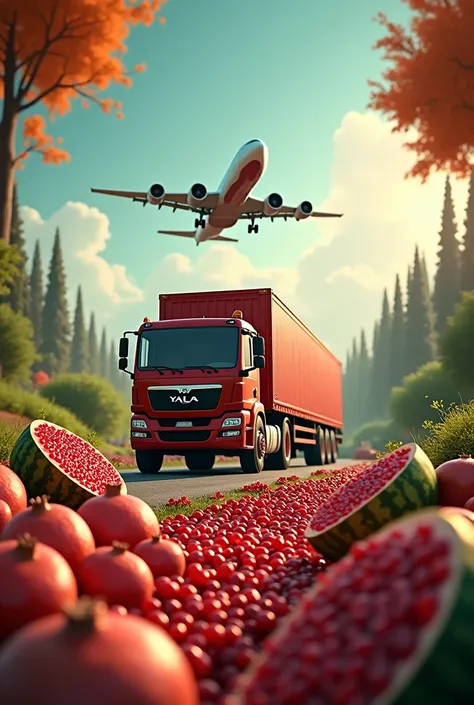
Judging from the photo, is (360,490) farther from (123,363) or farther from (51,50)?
(51,50)

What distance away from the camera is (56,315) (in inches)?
3356

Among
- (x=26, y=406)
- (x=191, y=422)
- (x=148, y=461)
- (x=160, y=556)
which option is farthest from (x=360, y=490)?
(x=26, y=406)

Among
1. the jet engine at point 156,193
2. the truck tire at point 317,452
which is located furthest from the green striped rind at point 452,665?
the jet engine at point 156,193

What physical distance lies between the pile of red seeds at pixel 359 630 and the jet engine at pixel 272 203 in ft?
91.0

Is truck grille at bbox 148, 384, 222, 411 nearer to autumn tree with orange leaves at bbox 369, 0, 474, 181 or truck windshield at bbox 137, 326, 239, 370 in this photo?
truck windshield at bbox 137, 326, 239, 370

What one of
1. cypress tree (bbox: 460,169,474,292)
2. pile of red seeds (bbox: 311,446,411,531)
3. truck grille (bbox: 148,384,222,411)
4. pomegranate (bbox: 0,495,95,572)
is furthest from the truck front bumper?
cypress tree (bbox: 460,169,474,292)

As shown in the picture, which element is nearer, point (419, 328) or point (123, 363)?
point (123, 363)

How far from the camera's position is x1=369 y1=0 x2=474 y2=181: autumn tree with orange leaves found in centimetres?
3009

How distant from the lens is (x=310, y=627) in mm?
2078

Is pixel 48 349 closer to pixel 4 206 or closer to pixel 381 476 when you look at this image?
pixel 4 206

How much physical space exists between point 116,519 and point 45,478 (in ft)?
6.73

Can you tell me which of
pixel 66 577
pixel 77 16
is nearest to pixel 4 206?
pixel 77 16

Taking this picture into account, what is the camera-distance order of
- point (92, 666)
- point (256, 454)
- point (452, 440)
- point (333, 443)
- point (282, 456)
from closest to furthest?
1. point (92, 666)
2. point (452, 440)
3. point (256, 454)
4. point (282, 456)
5. point (333, 443)

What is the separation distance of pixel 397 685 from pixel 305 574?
285 cm
